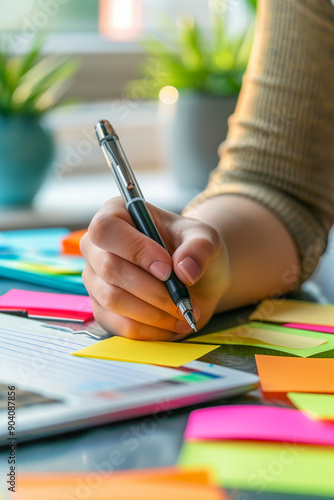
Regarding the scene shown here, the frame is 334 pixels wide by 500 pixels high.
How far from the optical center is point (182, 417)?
0.38 metres

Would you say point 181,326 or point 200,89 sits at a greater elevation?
point 200,89

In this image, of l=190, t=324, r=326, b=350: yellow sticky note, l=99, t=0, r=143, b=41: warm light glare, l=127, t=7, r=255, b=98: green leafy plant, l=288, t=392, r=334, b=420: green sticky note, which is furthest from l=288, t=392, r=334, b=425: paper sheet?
l=99, t=0, r=143, b=41: warm light glare

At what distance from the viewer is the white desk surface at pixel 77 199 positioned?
4.54 feet

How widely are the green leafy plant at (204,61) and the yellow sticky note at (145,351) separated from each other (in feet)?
3.82

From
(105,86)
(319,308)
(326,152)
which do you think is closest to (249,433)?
(319,308)

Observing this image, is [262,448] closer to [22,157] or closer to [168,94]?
[22,157]

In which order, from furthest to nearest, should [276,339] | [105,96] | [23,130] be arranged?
[105,96], [23,130], [276,339]

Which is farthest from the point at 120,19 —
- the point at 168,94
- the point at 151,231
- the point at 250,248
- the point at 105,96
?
the point at 151,231

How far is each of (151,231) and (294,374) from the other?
175 mm

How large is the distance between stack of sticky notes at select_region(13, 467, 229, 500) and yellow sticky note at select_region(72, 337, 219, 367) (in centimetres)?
15

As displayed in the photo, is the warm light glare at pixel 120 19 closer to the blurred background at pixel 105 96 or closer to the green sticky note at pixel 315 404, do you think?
the blurred background at pixel 105 96

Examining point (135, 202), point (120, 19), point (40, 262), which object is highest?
point (120, 19)

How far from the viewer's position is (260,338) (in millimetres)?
539

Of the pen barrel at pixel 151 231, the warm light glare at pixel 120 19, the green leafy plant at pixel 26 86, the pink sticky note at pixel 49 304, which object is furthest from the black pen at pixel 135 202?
the warm light glare at pixel 120 19
